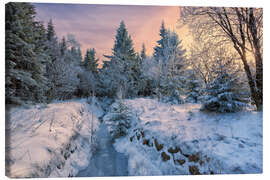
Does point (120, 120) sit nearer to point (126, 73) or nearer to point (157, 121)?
point (157, 121)

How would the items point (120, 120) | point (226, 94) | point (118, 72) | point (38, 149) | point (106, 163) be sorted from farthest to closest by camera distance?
point (118, 72) < point (120, 120) < point (106, 163) < point (226, 94) < point (38, 149)

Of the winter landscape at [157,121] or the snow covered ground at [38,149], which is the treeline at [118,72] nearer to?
the winter landscape at [157,121]

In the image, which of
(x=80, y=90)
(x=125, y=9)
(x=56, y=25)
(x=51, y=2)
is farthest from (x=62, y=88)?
(x=125, y=9)

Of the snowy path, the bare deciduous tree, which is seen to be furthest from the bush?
the bare deciduous tree

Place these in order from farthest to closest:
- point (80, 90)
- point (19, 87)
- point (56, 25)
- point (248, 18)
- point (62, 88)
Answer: point (80, 90) < point (62, 88) < point (56, 25) < point (248, 18) < point (19, 87)

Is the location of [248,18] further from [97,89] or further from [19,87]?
[97,89]

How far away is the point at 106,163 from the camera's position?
366 cm

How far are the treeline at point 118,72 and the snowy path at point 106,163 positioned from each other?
226 centimetres

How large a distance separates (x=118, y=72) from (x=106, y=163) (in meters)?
9.39

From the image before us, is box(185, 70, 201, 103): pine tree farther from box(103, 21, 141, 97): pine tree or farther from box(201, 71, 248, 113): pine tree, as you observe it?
box(201, 71, 248, 113): pine tree

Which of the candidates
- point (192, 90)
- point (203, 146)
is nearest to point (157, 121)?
point (203, 146)
